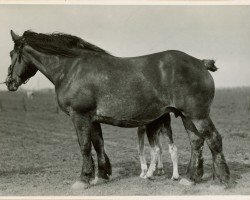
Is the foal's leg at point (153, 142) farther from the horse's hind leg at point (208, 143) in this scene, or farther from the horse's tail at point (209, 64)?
the horse's tail at point (209, 64)

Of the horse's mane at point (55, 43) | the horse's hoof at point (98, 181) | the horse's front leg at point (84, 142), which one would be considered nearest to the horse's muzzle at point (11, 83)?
the horse's mane at point (55, 43)

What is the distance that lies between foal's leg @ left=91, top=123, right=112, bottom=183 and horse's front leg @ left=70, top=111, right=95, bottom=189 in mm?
305

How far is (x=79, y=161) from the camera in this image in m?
9.73

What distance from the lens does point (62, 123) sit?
19.4 meters

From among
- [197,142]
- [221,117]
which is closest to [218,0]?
[197,142]

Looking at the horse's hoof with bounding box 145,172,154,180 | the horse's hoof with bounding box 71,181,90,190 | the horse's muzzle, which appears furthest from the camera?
the horse's hoof with bounding box 145,172,154,180

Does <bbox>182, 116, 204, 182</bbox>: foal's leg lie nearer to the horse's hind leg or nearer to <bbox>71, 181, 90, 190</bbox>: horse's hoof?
the horse's hind leg

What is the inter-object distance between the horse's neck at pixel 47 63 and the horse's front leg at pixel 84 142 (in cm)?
83

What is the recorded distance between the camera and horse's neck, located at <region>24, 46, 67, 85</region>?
7199 mm

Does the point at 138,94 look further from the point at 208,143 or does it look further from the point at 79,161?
the point at 79,161

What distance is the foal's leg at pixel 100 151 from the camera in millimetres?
7332

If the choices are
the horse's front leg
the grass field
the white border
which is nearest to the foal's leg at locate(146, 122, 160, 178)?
the grass field

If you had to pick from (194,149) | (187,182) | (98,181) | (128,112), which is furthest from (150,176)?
(128,112)

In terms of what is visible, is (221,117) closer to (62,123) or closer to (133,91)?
(62,123)
